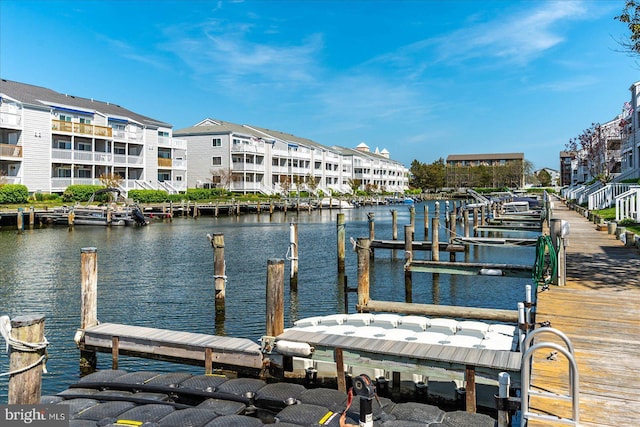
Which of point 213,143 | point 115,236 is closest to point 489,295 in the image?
point 115,236

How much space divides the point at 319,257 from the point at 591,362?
2266cm

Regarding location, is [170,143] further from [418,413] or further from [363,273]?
[418,413]

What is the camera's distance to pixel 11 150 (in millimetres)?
52219

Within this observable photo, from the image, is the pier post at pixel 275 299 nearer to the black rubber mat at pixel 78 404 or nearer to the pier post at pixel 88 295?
the black rubber mat at pixel 78 404

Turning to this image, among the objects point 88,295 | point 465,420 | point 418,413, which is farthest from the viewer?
point 88,295

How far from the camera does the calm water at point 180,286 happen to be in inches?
607

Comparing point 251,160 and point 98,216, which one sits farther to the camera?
point 251,160

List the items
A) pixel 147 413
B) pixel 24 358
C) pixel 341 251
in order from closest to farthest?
pixel 24 358 < pixel 147 413 < pixel 341 251

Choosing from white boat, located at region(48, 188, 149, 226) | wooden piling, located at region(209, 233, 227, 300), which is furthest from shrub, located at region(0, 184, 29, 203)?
wooden piling, located at region(209, 233, 227, 300)

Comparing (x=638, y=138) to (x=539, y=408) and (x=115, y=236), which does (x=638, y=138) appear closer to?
(x=115, y=236)

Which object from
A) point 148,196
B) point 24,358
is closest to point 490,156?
point 148,196

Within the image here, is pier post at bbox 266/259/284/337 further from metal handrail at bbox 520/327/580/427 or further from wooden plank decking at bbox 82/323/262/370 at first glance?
metal handrail at bbox 520/327/580/427
